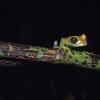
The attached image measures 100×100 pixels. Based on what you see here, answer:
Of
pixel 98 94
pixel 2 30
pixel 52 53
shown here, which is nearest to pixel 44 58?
pixel 52 53

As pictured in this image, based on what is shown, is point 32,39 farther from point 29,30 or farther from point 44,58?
point 44,58

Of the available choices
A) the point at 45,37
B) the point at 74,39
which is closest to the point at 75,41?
the point at 74,39

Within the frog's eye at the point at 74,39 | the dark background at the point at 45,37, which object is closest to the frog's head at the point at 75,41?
the frog's eye at the point at 74,39

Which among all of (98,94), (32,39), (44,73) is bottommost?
(98,94)

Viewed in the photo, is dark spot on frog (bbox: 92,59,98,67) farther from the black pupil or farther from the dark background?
the dark background

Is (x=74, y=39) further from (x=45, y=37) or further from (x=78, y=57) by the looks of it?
(x=45, y=37)

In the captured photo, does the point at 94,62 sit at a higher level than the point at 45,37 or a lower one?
lower
